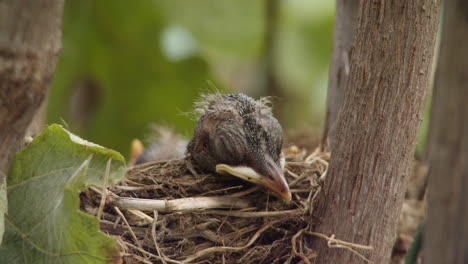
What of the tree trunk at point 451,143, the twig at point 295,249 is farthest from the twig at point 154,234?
the tree trunk at point 451,143

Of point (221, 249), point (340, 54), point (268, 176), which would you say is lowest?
point (221, 249)

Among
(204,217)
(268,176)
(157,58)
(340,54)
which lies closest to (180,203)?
(204,217)

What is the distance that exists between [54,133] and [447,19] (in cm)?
75

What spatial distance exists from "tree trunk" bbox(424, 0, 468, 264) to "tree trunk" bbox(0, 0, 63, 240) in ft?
1.36

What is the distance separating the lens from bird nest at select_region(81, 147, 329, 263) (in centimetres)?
113

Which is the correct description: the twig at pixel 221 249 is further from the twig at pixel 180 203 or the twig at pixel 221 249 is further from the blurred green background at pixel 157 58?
the blurred green background at pixel 157 58

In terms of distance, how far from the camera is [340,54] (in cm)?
146

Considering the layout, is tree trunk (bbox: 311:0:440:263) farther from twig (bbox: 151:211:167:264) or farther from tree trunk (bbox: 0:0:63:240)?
tree trunk (bbox: 0:0:63:240)

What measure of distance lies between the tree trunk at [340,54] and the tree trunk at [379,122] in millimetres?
340

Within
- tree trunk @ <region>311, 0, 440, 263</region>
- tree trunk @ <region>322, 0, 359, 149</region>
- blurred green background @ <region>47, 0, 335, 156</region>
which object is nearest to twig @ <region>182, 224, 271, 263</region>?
tree trunk @ <region>311, 0, 440, 263</region>

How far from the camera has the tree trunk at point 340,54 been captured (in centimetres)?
142

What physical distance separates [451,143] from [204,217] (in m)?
0.67

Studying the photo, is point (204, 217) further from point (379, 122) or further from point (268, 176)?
point (379, 122)

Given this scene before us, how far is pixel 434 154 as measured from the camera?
0.64 m
